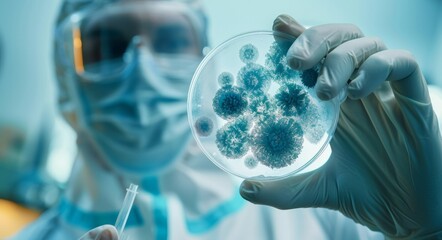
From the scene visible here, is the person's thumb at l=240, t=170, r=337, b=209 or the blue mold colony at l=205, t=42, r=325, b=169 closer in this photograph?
the blue mold colony at l=205, t=42, r=325, b=169

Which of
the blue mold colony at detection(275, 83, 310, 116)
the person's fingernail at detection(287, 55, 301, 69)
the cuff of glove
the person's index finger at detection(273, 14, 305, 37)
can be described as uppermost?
the person's index finger at detection(273, 14, 305, 37)

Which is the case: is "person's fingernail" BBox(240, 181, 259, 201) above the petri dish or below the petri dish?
below

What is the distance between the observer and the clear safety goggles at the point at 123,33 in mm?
1764

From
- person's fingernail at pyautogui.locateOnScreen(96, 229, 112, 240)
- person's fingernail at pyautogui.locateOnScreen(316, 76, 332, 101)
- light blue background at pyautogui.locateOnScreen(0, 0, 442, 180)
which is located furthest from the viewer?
light blue background at pyautogui.locateOnScreen(0, 0, 442, 180)

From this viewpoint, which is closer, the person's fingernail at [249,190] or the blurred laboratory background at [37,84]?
the person's fingernail at [249,190]

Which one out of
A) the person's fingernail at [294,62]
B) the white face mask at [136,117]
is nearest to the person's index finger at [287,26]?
the person's fingernail at [294,62]

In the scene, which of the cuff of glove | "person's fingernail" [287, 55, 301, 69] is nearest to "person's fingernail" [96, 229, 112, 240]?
"person's fingernail" [287, 55, 301, 69]

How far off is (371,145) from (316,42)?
0.29 meters

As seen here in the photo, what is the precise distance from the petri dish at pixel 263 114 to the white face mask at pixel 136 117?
2.81ft

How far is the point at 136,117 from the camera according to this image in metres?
1.69

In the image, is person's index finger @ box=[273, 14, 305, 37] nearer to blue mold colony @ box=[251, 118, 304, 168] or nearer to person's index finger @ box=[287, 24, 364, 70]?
person's index finger @ box=[287, 24, 364, 70]

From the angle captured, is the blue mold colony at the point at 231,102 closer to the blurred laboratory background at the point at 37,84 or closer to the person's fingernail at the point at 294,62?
the person's fingernail at the point at 294,62

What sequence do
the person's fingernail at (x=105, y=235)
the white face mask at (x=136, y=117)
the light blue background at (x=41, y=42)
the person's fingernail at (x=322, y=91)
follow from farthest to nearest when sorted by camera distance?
the light blue background at (x=41, y=42) < the white face mask at (x=136, y=117) < the person's fingernail at (x=105, y=235) < the person's fingernail at (x=322, y=91)

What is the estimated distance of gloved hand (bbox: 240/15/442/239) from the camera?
82cm
